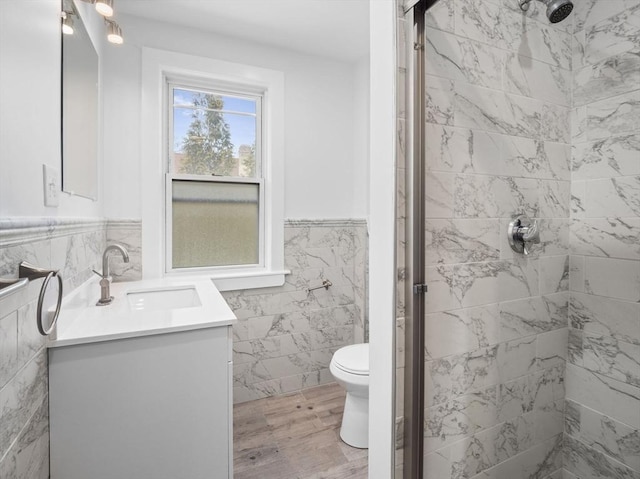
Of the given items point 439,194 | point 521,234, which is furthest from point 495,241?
point 439,194

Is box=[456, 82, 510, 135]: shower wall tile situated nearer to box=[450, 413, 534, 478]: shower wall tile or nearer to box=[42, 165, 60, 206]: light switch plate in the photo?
box=[450, 413, 534, 478]: shower wall tile

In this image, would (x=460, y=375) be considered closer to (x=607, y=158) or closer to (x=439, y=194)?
(x=439, y=194)

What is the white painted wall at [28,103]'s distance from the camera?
77 cm

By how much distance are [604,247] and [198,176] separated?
2.26 m

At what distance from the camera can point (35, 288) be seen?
2.99 feet

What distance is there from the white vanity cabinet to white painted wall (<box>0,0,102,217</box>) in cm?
50

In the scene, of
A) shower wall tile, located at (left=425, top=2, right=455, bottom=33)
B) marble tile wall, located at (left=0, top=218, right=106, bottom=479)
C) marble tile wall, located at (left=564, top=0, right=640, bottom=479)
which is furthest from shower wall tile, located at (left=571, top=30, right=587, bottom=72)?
marble tile wall, located at (left=0, top=218, right=106, bottom=479)

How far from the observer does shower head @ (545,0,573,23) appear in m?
1.09

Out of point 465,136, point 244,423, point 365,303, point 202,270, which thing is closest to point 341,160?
point 365,303

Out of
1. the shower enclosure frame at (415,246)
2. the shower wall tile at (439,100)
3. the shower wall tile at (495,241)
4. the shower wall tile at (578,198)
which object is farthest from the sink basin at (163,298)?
the shower wall tile at (578,198)

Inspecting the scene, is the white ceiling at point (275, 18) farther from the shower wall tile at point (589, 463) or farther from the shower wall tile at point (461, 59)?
the shower wall tile at point (589, 463)

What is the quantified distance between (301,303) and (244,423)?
0.87 metres

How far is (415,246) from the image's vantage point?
3.27ft

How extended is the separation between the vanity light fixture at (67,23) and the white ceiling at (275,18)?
831mm
